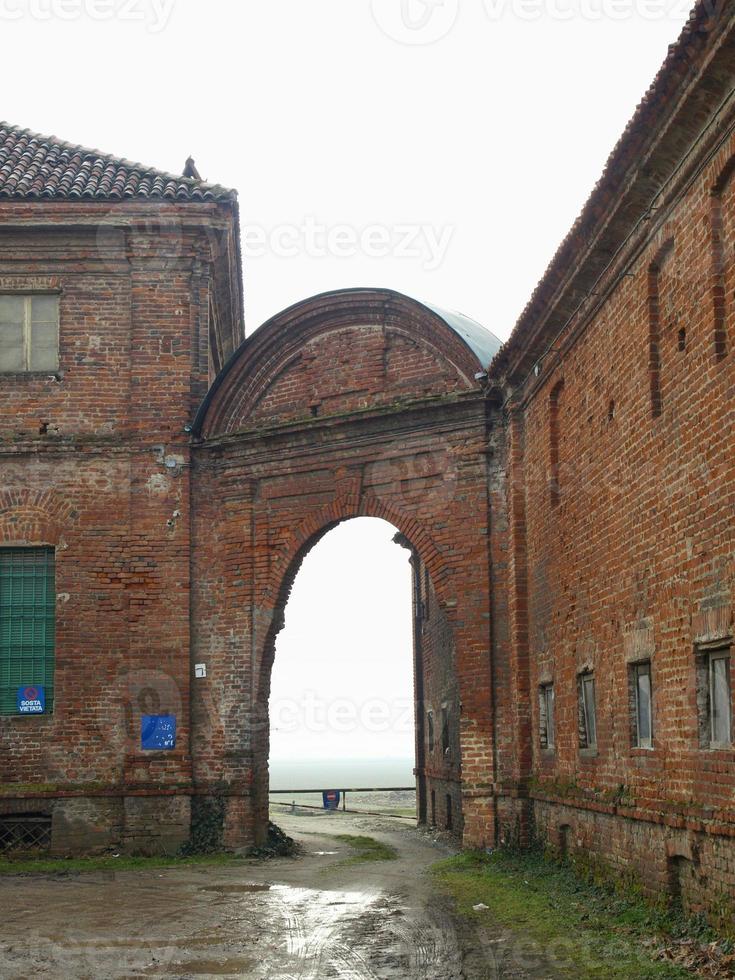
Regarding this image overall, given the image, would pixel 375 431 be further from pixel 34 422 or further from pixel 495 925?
pixel 495 925

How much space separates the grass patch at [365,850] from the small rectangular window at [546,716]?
12.0 ft

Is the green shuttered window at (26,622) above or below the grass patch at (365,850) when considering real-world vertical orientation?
above

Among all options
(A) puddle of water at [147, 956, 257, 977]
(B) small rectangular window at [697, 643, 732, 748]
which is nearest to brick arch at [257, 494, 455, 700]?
(B) small rectangular window at [697, 643, 732, 748]

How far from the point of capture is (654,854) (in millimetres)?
11492

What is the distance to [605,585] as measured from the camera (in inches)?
523

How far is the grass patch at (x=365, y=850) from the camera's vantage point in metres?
18.8

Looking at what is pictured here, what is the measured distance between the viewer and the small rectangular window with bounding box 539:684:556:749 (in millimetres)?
15930

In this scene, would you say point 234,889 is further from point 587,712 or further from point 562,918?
point 562,918

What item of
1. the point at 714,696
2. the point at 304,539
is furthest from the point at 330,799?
the point at 714,696

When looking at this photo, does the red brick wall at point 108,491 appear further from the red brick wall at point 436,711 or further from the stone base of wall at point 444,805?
the stone base of wall at point 444,805

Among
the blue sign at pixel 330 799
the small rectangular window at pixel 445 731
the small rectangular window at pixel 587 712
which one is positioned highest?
the small rectangular window at pixel 587 712

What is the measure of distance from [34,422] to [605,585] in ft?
33.5

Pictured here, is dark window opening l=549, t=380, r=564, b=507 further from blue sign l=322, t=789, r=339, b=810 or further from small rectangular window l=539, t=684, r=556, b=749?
blue sign l=322, t=789, r=339, b=810

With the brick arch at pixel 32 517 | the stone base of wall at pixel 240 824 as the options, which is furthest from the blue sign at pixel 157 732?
the brick arch at pixel 32 517
